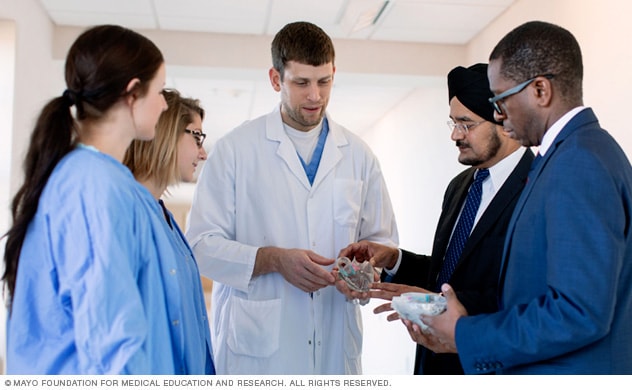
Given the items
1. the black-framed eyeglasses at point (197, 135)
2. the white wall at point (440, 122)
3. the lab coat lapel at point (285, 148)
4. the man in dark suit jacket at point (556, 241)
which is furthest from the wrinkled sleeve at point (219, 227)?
the white wall at point (440, 122)

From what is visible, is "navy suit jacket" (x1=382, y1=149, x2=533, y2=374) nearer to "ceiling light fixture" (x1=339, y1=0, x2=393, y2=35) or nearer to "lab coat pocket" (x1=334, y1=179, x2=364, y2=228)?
"lab coat pocket" (x1=334, y1=179, x2=364, y2=228)

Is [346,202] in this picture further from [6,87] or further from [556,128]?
[6,87]

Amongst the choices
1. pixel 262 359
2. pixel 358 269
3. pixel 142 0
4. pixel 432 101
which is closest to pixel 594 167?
pixel 358 269

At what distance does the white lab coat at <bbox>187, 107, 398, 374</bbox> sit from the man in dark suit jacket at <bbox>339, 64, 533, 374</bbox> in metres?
0.14

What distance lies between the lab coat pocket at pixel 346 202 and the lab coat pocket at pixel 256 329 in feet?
1.25

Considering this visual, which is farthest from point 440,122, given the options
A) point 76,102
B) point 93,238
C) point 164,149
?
point 93,238

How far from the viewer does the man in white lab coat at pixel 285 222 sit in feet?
7.31

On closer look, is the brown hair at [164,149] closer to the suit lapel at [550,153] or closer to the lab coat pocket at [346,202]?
the lab coat pocket at [346,202]

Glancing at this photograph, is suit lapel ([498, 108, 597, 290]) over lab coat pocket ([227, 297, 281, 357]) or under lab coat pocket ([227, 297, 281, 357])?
over

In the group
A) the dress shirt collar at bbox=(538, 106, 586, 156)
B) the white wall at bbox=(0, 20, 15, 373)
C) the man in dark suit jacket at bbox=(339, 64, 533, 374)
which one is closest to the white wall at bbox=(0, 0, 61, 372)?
the white wall at bbox=(0, 20, 15, 373)

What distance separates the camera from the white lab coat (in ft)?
7.31

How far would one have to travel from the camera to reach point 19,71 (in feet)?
13.5
